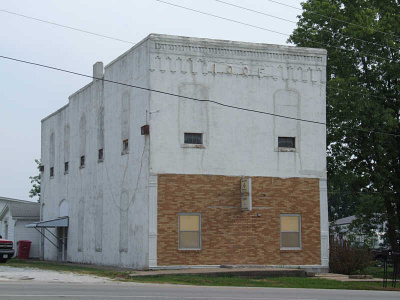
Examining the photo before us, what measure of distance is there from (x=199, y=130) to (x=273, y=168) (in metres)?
3.74

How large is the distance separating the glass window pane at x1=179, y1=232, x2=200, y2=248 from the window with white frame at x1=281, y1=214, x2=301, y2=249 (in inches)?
154

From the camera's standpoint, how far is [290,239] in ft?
93.7

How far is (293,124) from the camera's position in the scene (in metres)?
29.2

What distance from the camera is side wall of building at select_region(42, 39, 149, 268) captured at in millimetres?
27984

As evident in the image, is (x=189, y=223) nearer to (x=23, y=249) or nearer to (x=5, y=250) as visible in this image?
(x=5, y=250)

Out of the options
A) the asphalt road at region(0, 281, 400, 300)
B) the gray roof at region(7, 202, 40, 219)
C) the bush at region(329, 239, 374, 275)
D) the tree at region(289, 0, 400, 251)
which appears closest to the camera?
the asphalt road at region(0, 281, 400, 300)

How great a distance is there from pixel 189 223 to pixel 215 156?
3.05 metres

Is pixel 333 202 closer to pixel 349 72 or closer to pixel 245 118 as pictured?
pixel 349 72

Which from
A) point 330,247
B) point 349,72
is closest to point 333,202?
point 349,72

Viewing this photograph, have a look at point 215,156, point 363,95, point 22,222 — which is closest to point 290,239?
point 215,156

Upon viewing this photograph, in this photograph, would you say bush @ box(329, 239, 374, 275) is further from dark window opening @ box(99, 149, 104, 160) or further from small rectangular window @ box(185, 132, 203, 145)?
dark window opening @ box(99, 149, 104, 160)

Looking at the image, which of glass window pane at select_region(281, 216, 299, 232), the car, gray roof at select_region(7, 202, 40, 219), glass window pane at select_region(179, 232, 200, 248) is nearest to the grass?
glass window pane at select_region(179, 232, 200, 248)

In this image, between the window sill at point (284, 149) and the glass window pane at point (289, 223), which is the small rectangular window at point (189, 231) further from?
the window sill at point (284, 149)

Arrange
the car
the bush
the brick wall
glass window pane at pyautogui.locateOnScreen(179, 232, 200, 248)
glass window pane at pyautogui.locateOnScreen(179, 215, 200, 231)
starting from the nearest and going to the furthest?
1. the brick wall
2. glass window pane at pyautogui.locateOnScreen(179, 232, 200, 248)
3. glass window pane at pyautogui.locateOnScreen(179, 215, 200, 231)
4. the bush
5. the car
